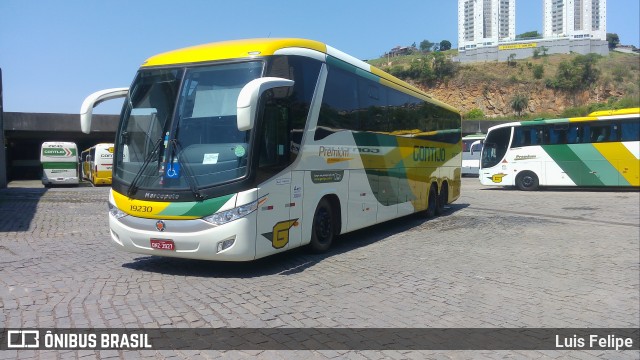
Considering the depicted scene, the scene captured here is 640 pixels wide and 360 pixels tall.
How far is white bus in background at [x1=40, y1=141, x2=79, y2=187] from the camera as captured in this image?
Result: 34.8 metres

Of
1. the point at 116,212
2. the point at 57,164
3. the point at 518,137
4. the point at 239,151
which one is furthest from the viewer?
the point at 57,164

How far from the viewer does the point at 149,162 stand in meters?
7.27

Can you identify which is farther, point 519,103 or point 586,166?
point 519,103

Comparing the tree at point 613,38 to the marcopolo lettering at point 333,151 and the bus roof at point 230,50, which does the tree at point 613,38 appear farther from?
the bus roof at point 230,50

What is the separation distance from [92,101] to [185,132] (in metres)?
1.82

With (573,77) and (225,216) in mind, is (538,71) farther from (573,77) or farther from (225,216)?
(225,216)

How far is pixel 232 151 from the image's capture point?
7.01m

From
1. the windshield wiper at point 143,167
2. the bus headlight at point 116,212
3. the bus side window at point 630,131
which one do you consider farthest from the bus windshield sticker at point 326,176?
the bus side window at point 630,131

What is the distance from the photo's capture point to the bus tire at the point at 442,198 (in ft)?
51.1

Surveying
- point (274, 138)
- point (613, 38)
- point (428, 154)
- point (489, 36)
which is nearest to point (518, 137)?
point (613, 38)

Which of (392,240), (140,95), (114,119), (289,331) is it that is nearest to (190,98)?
(140,95)

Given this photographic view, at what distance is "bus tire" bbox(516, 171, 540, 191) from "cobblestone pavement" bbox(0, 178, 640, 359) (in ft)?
47.1

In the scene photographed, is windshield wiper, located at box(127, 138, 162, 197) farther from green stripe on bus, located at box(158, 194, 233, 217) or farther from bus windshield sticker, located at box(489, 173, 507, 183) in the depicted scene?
bus windshield sticker, located at box(489, 173, 507, 183)

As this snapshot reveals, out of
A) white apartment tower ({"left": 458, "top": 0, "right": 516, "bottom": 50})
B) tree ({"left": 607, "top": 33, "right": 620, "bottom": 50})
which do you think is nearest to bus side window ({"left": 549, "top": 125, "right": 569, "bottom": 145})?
tree ({"left": 607, "top": 33, "right": 620, "bottom": 50})
